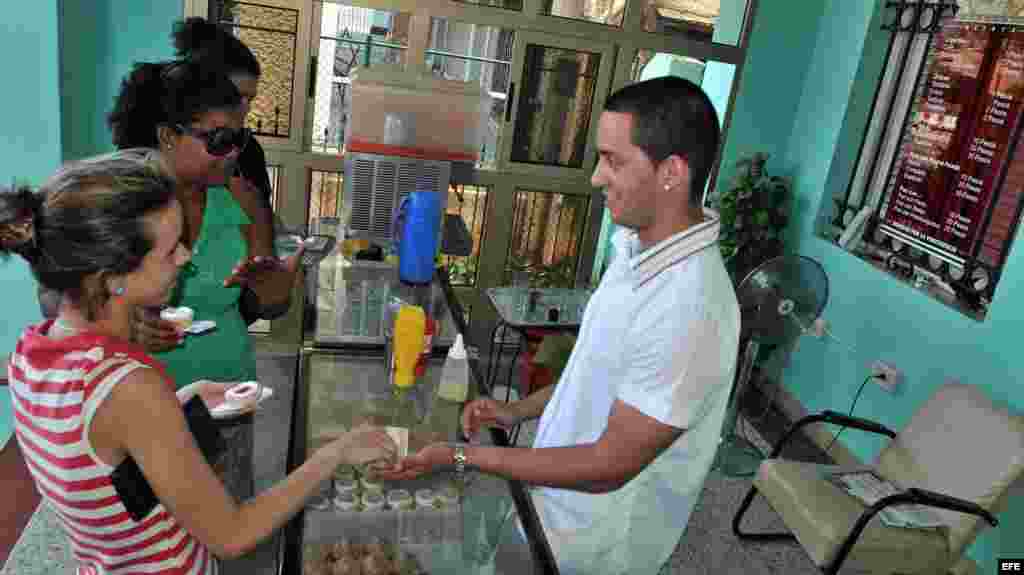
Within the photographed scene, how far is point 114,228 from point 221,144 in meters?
0.84

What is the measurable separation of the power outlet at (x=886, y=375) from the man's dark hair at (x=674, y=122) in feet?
8.26

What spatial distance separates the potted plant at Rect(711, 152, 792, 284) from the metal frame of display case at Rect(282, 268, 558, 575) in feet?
8.72

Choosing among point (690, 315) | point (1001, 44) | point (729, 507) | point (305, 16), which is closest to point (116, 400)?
point (690, 315)

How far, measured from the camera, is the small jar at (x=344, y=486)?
1374 millimetres

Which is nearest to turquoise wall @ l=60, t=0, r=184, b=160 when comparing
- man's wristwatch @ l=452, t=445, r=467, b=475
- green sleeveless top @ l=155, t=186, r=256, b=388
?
green sleeveless top @ l=155, t=186, r=256, b=388

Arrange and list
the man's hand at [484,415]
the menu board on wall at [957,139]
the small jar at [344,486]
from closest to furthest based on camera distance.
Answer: the small jar at [344,486] → the man's hand at [484,415] → the menu board on wall at [957,139]

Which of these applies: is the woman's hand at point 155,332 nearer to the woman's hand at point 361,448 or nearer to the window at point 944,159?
the woman's hand at point 361,448

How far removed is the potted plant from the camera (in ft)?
13.2

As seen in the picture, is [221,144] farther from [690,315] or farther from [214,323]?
[690,315]

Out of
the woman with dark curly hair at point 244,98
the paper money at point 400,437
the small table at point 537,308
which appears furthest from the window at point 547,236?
the paper money at point 400,437

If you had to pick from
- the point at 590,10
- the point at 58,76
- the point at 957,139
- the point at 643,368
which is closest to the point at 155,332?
the point at 643,368

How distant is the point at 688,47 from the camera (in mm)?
4090

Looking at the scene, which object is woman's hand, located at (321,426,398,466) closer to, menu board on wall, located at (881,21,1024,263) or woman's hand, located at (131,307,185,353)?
woman's hand, located at (131,307,185,353)

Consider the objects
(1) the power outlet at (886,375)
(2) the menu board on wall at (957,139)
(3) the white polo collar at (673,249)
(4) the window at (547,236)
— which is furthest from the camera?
(4) the window at (547,236)
